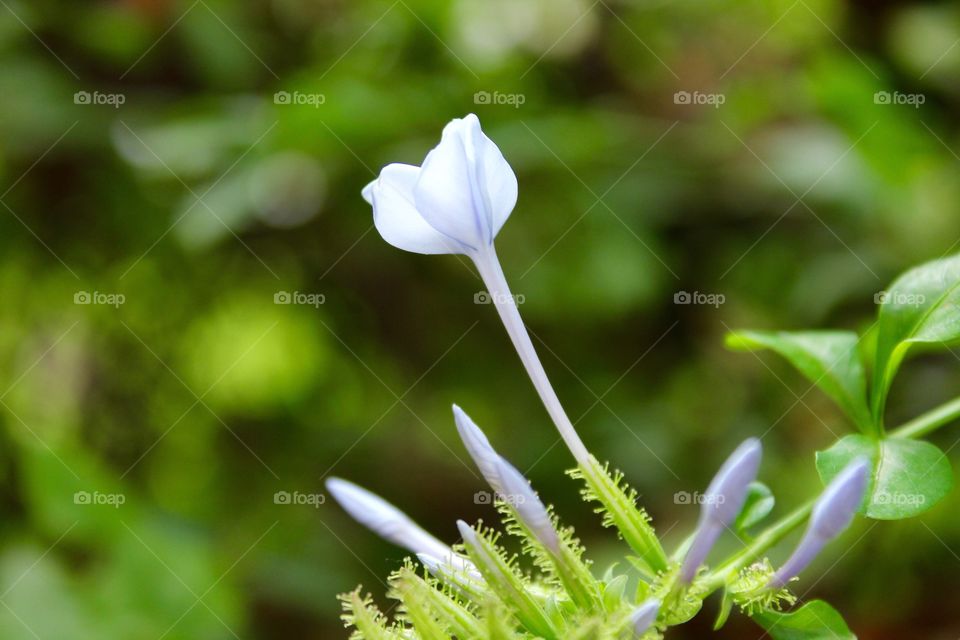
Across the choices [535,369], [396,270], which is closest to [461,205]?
[535,369]

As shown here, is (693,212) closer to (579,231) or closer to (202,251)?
(579,231)

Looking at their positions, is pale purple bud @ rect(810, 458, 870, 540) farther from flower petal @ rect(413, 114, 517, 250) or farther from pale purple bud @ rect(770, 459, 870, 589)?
flower petal @ rect(413, 114, 517, 250)

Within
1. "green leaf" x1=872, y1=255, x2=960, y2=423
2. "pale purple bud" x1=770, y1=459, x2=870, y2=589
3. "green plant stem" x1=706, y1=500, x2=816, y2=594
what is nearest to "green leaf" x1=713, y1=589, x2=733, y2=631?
"green plant stem" x1=706, y1=500, x2=816, y2=594

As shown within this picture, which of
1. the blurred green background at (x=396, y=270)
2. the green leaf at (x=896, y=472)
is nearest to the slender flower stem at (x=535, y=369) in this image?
the green leaf at (x=896, y=472)

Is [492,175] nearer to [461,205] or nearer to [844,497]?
[461,205]

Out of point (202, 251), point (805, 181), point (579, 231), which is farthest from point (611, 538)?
point (202, 251)
